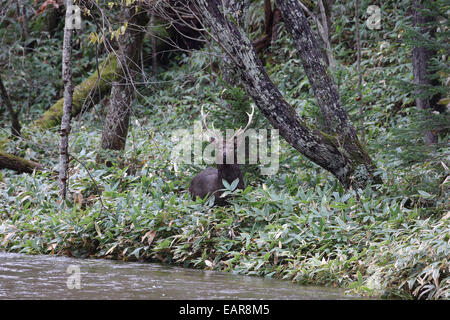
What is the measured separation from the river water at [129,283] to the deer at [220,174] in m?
1.36

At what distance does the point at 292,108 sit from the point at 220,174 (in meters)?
1.23

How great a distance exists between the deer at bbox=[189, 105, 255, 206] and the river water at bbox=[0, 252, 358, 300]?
1.36 metres

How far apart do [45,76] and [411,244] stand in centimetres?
1175

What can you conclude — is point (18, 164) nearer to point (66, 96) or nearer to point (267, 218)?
point (66, 96)

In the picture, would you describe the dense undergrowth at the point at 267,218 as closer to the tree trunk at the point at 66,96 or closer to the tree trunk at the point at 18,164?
the tree trunk at the point at 18,164

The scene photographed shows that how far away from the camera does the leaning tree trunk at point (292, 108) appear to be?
20.5 feet

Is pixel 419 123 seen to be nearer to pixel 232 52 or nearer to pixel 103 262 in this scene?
pixel 232 52

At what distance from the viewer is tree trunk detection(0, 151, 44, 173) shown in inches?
359

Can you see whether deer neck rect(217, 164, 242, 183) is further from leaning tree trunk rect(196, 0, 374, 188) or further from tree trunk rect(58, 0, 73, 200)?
tree trunk rect(58, 0, 73, 200)

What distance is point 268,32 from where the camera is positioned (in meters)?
12.9

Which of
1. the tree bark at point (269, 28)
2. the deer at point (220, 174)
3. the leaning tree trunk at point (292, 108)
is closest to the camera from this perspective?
the leaning tree trunk at point (292, 108)

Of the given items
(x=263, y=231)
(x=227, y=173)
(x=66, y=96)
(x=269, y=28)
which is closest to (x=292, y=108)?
(x=227, y=173)

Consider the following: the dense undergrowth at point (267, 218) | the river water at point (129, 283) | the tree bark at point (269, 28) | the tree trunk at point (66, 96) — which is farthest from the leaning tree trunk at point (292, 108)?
the tree bark at point (269, 28)
